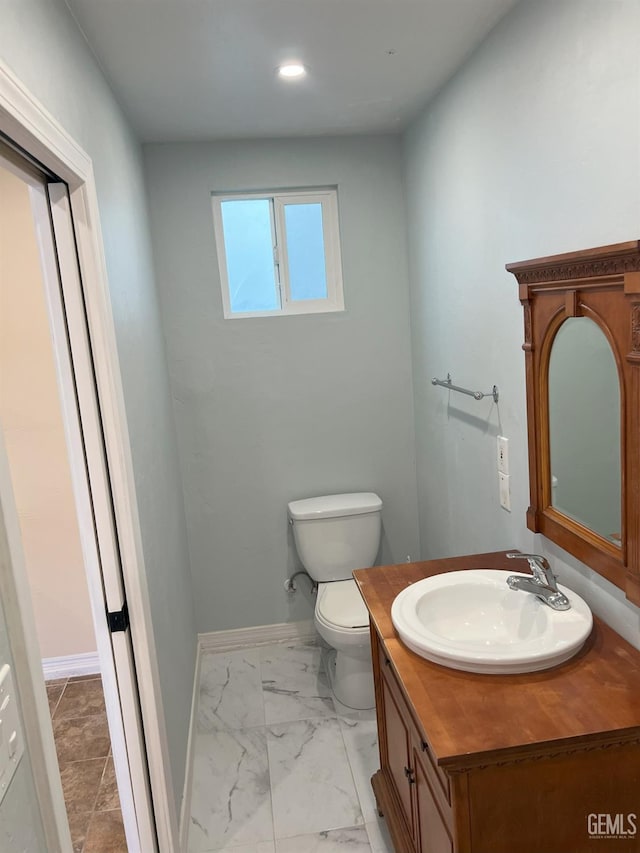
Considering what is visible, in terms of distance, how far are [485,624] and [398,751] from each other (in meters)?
0.47

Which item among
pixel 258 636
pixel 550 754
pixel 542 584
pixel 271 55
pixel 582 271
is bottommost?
pixel 258 636

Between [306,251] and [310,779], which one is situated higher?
[306,251]

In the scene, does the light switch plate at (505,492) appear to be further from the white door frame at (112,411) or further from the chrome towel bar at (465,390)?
the white door frame at (112,411)

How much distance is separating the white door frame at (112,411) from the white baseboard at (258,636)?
51.0 inches

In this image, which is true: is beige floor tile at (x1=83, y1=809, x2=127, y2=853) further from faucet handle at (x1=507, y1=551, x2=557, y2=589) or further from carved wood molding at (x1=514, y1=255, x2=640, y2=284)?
carved wood molding at (x1=514, y1=255, x2=640, y2=284)

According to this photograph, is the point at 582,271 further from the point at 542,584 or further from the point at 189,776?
the point at 189,776

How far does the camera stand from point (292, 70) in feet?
6.64

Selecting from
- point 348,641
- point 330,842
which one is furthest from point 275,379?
point 330,842

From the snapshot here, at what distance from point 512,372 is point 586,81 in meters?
0.82

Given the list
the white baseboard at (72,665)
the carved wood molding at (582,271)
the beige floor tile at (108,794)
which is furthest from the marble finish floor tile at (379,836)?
the carved wood molding at (582,271)

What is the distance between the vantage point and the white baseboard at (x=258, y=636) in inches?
127

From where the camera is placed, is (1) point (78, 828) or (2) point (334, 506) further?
(2) point (334, 506)

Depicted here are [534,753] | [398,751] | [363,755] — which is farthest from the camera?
[363,755]

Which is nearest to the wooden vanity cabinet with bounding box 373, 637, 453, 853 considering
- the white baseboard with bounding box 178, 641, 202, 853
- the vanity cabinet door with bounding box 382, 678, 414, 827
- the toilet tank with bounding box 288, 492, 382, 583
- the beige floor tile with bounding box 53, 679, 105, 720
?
the vanity cabinet door with bounding box 382, 678, 414, 827
